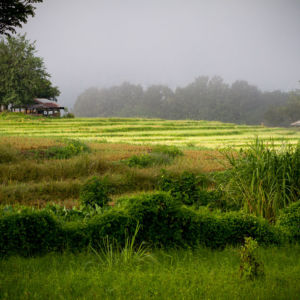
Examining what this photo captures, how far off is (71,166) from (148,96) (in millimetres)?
77553

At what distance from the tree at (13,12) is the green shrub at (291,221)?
12957mm

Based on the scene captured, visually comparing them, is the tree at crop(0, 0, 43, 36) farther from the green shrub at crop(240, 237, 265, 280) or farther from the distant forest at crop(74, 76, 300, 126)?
the distant forest at crop(74, 76, 300, 126)

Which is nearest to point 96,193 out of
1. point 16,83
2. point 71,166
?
point 71,166

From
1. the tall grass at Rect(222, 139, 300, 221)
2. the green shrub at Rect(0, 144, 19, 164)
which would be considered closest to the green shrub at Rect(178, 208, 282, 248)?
the tall grass at Rect(222, 139, 300, 221)

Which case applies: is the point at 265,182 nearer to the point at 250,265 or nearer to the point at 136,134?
the point at 250,265

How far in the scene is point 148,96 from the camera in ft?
287

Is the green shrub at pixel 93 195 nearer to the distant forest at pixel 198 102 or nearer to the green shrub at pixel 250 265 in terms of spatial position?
the green shrub at pixel 250 265

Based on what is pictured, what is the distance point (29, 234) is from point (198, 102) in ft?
264

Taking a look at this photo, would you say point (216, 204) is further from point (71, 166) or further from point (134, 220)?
point (71, 166)

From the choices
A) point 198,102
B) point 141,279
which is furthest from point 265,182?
point 198,102

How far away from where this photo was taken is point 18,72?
44062 mm

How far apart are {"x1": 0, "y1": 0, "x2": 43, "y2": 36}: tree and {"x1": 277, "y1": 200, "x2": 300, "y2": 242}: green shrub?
1296cm

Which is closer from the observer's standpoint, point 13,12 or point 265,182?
point 265,182

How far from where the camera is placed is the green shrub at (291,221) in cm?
535
